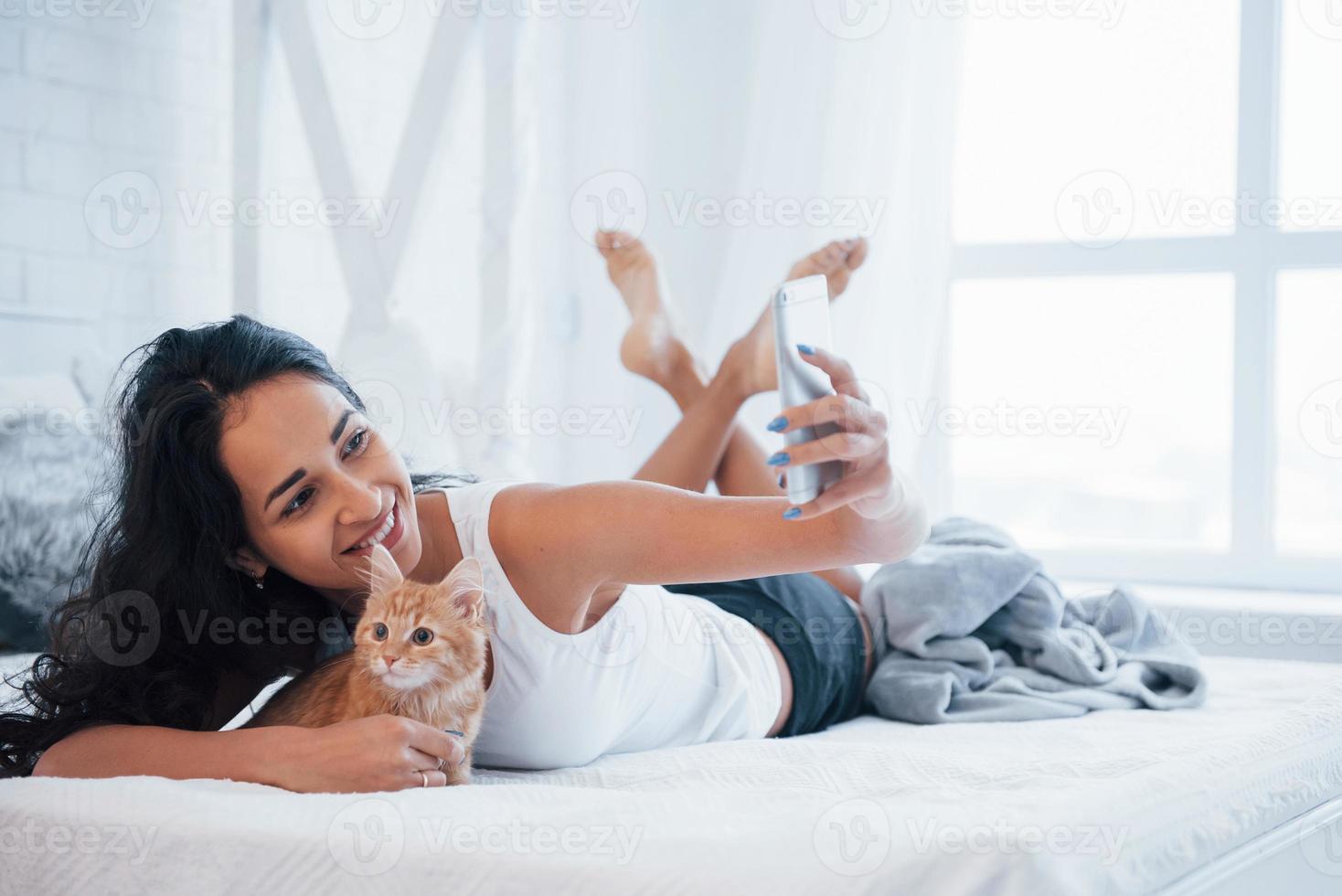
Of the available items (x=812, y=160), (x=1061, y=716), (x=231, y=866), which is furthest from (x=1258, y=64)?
(x=231, y=866)

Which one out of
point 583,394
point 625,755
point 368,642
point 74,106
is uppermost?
point 74,106

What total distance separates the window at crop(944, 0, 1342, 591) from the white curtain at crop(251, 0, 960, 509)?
0.35m

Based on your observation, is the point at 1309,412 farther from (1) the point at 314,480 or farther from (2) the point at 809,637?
(1) the point at 314,480

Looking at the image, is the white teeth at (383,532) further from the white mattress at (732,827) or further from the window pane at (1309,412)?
the window pane at (1309,412)

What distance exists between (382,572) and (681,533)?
344 millimetres

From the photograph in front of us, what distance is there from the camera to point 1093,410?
11.1 ft

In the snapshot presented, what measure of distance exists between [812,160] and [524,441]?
48.7 inches

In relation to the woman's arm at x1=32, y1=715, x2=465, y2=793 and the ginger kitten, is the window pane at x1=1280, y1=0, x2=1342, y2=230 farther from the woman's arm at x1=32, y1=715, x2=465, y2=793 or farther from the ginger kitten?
the woman's arm at x1=32, y1=715, x2=465, y2=793

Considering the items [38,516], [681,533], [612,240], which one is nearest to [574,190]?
[612,240]

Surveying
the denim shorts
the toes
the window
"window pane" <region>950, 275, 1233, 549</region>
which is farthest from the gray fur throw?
the window

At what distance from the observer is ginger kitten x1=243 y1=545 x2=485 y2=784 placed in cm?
125

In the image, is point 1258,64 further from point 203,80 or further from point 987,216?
point 203,80

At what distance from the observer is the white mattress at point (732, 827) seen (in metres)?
0.93

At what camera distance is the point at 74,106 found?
245 centimetres
